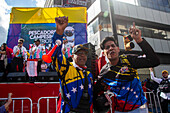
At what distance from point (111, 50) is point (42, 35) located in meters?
7.46

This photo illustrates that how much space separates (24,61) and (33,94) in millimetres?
2343

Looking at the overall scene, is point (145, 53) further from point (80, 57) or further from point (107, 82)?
point (80, 57)

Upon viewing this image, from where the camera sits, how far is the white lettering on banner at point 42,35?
869cm

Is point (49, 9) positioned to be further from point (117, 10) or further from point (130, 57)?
point (117, 10)

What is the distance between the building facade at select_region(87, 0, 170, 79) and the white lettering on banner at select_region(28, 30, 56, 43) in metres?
7.36

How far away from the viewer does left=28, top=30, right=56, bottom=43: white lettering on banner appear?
8688 mm

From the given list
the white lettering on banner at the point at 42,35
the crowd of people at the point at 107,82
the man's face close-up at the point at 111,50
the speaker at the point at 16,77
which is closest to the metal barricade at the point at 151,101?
the crowd of people at the point at 107,82

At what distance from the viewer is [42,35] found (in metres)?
8.82

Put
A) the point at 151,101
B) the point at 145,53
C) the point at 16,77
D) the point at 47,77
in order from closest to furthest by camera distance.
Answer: the point at 145,53, the point at 151,101, the point at 16,77, the point at 47,77

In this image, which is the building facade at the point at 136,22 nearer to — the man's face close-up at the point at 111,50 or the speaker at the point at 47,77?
the speaker at the point at 47,77

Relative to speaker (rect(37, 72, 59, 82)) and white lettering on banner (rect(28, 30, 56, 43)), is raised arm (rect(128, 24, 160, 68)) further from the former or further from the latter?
white lettering on banner (rect(28, 30, 56, 43))

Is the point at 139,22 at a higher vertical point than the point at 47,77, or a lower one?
higher

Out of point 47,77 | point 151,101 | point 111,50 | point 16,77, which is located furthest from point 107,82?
point 16,77

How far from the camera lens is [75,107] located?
1.92 metres
